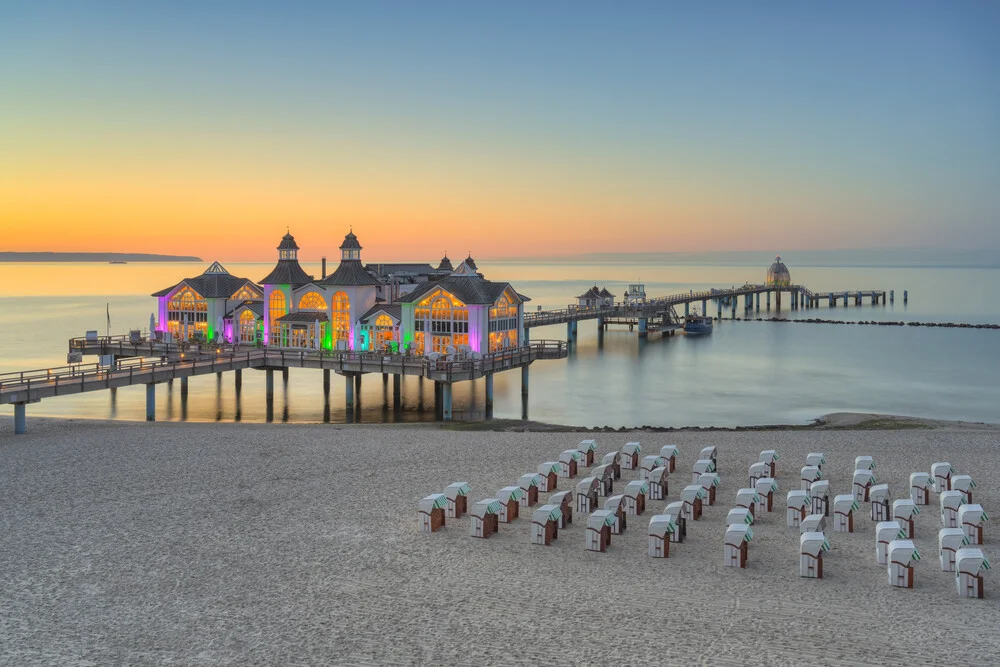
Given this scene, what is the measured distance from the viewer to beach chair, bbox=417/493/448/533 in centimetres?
1733

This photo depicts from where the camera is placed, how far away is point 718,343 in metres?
78.1

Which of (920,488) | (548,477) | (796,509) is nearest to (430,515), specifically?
(548,477)

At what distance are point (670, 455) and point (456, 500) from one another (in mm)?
7344

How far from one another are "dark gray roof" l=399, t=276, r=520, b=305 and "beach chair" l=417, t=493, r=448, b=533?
72.8 feet

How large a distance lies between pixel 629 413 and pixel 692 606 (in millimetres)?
28815

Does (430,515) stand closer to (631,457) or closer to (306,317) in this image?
(631,457)

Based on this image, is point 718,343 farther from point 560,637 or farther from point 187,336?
point 560,637

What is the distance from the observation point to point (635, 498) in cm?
1884

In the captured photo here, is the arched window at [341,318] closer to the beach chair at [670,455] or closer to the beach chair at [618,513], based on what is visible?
the beach chair at [670,455]

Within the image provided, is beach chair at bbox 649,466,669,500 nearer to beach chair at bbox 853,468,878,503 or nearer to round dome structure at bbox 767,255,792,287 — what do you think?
beach chair at bbox 853,468,878,503

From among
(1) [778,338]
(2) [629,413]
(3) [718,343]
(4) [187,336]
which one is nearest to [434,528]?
(2) [629,413]

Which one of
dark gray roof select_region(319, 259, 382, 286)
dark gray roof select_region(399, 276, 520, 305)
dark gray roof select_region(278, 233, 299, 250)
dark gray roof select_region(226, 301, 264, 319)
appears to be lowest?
dark gray roof select_region(226, 301, 264, 319)

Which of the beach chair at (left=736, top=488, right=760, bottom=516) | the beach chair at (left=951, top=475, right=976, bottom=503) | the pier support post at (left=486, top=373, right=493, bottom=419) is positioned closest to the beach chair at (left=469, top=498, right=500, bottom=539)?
the beach chair at (left=736, top=488, right=760, bottom=516)

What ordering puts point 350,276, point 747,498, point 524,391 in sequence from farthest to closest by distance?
point 524,391 → point 350,276 → point 747,498
